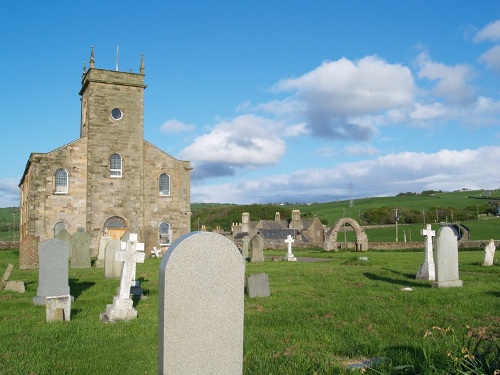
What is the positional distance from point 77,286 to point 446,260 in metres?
11.2

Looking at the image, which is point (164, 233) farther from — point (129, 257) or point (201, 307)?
point (201, 307)

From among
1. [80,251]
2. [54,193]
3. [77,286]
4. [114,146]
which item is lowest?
[77,286]

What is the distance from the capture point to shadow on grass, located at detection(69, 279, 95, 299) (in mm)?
13770

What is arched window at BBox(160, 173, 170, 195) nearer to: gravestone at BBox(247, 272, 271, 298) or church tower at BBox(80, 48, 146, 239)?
church tower at BBox(80, 48, 146, 239)

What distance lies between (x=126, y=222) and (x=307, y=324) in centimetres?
2780

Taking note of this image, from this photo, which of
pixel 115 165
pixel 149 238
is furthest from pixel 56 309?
pixel 115 165

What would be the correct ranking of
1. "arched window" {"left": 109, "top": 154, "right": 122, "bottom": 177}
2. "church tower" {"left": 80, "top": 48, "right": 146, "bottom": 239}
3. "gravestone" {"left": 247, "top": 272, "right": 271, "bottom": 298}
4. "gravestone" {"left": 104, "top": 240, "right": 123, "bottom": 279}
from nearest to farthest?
"gravestone" {"left": 247, "top": 272, "right": 271, "bottom": 298}
"gravestone" {"left": 104, "top": 240, "right": 123, "bottom": 279}
"church tower" {"left": 80, "top": 48, "right": 146, "bottom": 239}
"arched window" {"left": 109, "top": 154, "right": 122, "bottom": 177}

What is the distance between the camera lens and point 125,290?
10172 mm

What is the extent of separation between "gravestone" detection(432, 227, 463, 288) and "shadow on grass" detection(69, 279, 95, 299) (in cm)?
1003

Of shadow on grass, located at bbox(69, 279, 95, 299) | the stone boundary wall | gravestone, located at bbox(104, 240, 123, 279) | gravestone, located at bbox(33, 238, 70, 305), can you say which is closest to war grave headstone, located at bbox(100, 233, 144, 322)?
gravestone, located at bbox(33, 238, 70, 305)

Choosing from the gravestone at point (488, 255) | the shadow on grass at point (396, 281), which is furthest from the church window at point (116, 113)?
the gravestone at point (488, 255)

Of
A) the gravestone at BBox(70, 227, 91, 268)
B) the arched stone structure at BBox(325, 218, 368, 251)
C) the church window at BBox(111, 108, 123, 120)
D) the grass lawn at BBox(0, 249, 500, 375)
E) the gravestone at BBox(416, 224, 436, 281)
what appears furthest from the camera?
the arched stone structure at BBox(325, 218, 368, 251)

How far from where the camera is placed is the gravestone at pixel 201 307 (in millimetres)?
4527

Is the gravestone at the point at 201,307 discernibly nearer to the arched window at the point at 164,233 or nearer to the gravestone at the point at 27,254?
the gravestone at the point at 27,254
